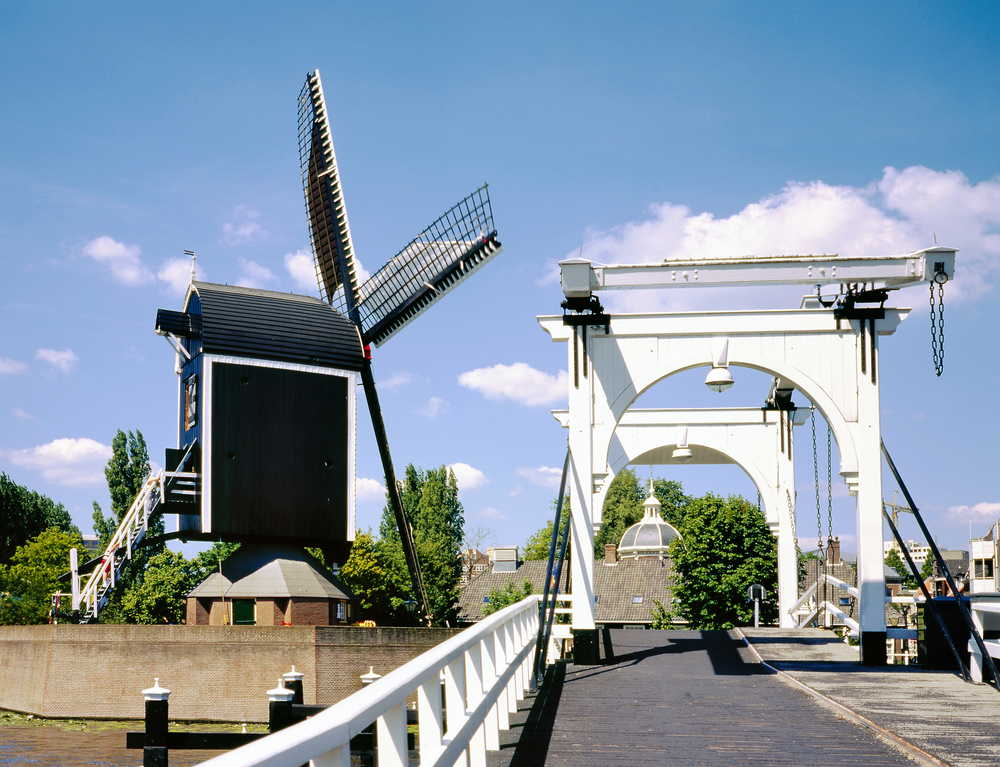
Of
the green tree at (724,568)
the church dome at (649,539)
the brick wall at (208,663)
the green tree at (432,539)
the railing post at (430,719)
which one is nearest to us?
the railing post at (430,719)

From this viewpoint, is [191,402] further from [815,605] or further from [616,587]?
[616,587]

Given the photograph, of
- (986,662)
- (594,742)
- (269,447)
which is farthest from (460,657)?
(269,447)

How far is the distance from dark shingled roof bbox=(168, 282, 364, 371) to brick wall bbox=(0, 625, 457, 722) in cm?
839

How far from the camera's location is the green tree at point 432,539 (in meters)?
49.6

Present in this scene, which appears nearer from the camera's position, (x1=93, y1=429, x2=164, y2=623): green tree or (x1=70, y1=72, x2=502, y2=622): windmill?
(x1=70, y1=72, x2=502, y2=622): windmill

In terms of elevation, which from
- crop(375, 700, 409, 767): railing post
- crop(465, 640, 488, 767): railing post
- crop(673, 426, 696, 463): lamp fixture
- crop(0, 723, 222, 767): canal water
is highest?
crop(673, 426, 696, 463): lamp fixture

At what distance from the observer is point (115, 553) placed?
1287 inches

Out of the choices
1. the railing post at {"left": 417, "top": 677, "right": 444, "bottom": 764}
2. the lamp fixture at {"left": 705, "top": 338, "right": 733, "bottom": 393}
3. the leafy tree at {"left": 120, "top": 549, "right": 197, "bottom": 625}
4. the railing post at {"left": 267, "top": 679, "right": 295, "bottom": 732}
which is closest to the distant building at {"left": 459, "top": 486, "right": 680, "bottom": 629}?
the leafy tree at {"left": 120, "top": 549, "right": 197, "bottom": 625}

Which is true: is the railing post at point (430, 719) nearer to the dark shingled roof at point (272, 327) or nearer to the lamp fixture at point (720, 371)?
the lamp fixture at point (720, 371)

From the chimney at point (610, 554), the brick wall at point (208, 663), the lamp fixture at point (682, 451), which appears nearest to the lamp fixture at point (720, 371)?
the lamp fixture at point (682, 451)

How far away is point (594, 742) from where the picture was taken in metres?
7.29

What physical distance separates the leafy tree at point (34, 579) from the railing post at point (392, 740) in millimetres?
54135

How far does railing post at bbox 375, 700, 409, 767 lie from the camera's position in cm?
338

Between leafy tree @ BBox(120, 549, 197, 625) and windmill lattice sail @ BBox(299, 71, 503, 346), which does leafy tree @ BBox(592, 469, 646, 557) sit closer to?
leafy tree @ BBox(120, 549, 197, 625)
